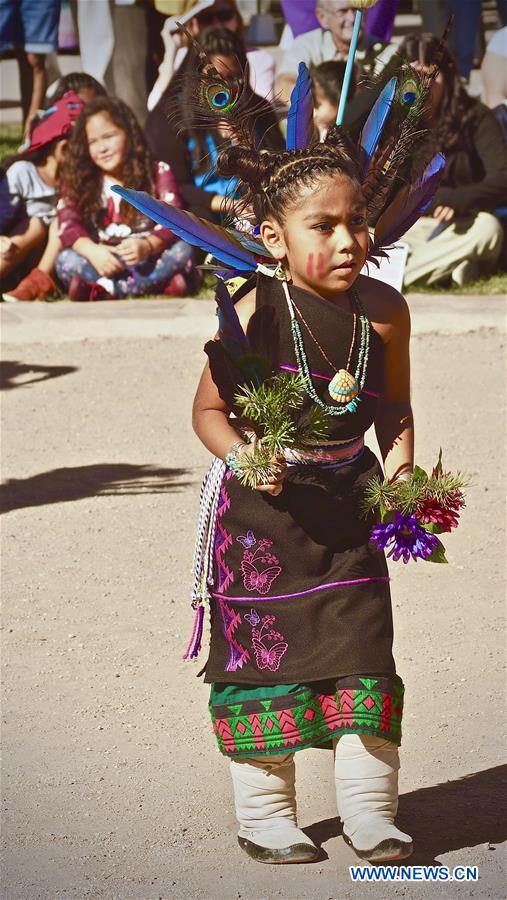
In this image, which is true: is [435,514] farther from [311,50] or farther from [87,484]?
[311,50]

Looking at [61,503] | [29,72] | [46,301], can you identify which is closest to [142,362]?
[46,301]

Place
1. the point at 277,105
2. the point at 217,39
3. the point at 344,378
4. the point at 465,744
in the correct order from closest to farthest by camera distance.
Answer: the point at 344,378 → the point at 277,105 → the point at 465,744 → the point at 217,39

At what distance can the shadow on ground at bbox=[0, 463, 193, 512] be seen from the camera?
5.60 m

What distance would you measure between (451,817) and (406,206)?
1.34 meters

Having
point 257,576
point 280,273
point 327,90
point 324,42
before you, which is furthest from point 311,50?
point 257,576

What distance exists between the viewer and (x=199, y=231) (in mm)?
3082

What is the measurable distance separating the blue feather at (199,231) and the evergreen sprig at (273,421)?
289mm

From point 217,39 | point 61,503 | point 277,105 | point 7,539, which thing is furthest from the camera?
point 217,39

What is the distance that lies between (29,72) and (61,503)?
7776 millimetres

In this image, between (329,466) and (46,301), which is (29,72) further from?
(329,466)

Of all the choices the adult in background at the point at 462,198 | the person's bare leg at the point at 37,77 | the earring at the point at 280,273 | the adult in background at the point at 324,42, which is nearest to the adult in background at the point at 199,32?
the adult in background at the point at 324,42

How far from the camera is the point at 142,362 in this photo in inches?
292

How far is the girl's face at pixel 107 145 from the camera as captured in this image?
8.27 meters

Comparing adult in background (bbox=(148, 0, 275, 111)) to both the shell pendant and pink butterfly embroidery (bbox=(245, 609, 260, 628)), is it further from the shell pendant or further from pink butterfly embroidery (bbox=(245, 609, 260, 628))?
pink butterfly embroidery (bbox=(245, 609, 260, 628))
